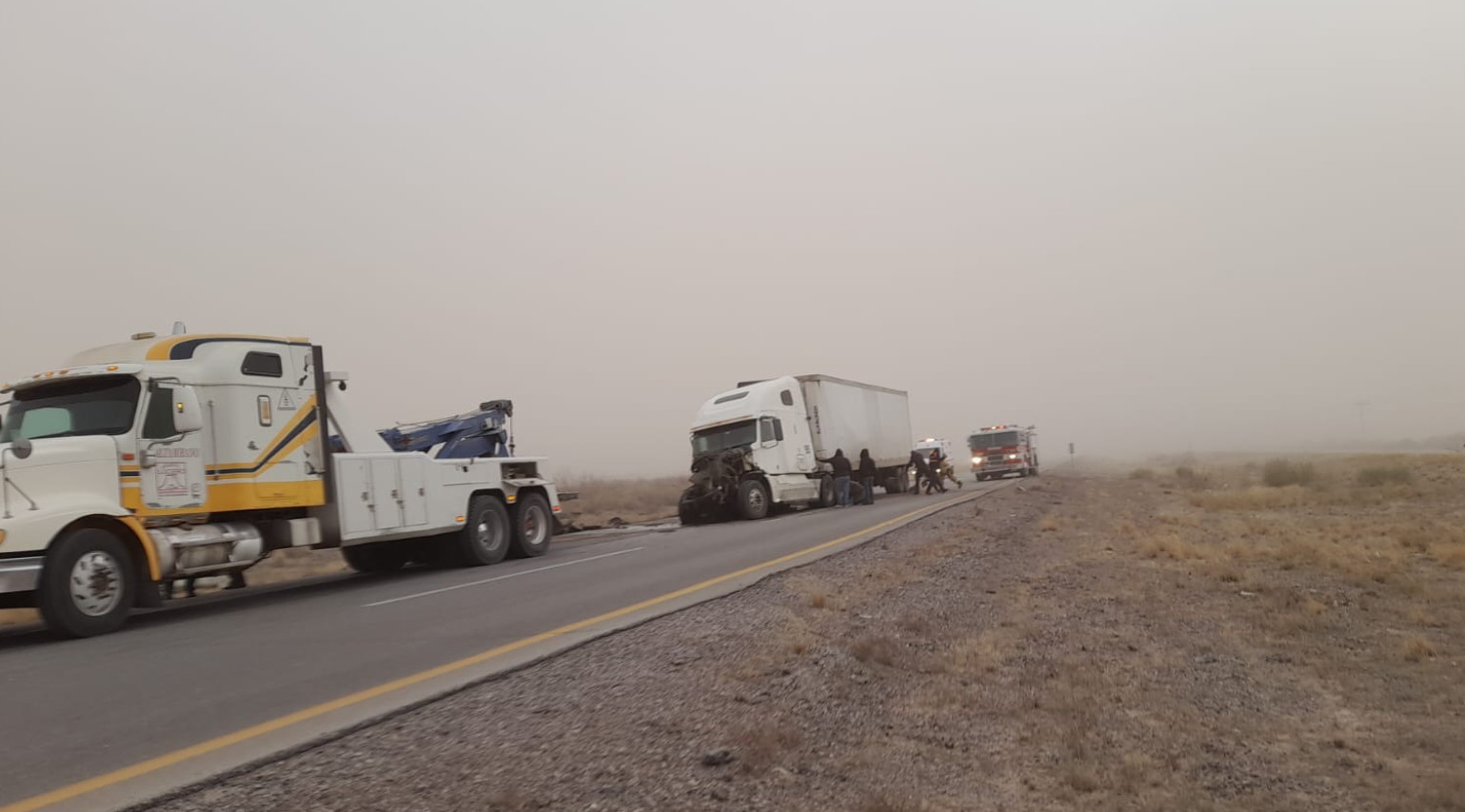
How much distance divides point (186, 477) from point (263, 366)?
1.88m

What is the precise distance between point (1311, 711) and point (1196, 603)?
385 cm

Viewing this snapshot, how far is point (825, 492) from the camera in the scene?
2784 centimetres

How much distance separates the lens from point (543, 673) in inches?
241

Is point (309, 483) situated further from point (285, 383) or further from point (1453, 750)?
point (1453, 750)

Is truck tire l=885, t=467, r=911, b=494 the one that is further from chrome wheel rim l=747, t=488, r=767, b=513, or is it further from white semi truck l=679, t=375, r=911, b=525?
chrome wheel rim l=747, t=488, r=767, b=513

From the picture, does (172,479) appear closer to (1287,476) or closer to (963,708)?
(963,708)

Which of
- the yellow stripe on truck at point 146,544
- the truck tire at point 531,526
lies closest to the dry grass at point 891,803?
the yellow stripe on truck at point 146,544

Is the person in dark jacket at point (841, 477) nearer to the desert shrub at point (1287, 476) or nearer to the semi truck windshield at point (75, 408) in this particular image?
the desert shrub at point (1287, 476)

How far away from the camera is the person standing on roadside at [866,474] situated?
2936cm

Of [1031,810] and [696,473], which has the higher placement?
[696,473]

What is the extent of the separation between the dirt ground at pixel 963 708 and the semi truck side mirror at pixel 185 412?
624 centimetres

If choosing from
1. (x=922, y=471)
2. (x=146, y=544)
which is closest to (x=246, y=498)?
(x=146, y=544)

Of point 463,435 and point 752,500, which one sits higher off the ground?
point 463,435

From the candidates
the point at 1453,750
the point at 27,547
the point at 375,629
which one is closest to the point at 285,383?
the point at 27,547
